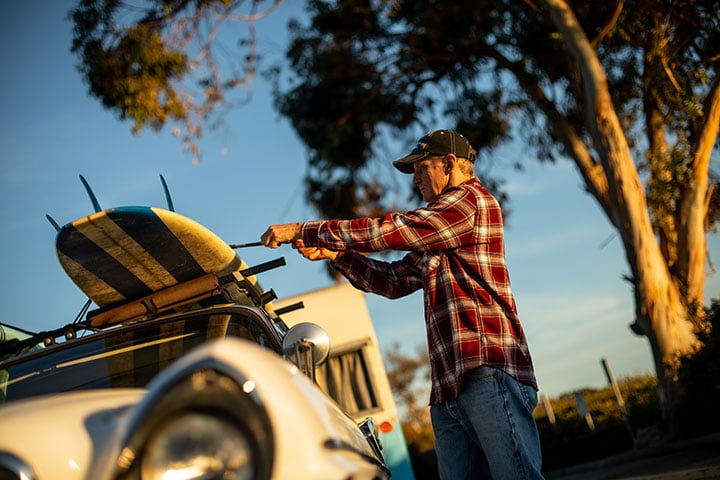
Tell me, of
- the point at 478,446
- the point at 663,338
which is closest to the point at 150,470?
the point at 478,446

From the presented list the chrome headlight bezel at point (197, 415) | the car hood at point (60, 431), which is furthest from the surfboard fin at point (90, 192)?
the chrome headlight bezel at point (197, 415)

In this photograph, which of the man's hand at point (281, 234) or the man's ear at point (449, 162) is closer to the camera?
the man's hand at point (281, 234)

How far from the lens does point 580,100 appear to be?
12969 millimetres

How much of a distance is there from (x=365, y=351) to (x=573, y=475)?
3.72 m

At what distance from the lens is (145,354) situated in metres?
3.10

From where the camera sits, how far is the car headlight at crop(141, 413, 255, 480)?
1647mm

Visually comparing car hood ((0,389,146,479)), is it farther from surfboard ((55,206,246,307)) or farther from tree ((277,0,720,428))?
tree ((277,0,720,428))

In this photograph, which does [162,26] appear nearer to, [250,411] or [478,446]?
[478,446]

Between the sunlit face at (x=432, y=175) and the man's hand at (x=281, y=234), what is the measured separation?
62cm

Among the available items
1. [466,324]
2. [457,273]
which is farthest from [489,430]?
[457,273]

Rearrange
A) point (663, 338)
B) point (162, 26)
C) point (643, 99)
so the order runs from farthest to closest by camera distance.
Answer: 1. point (162, 26)
2. point (643, 99)
3. point (663, 338)

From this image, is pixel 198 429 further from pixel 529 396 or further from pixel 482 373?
pixel 529 396

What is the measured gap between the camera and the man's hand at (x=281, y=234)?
10.5 ft

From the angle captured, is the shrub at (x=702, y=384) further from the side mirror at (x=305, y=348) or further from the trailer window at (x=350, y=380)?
the side mirror at (x=305, y=348)
